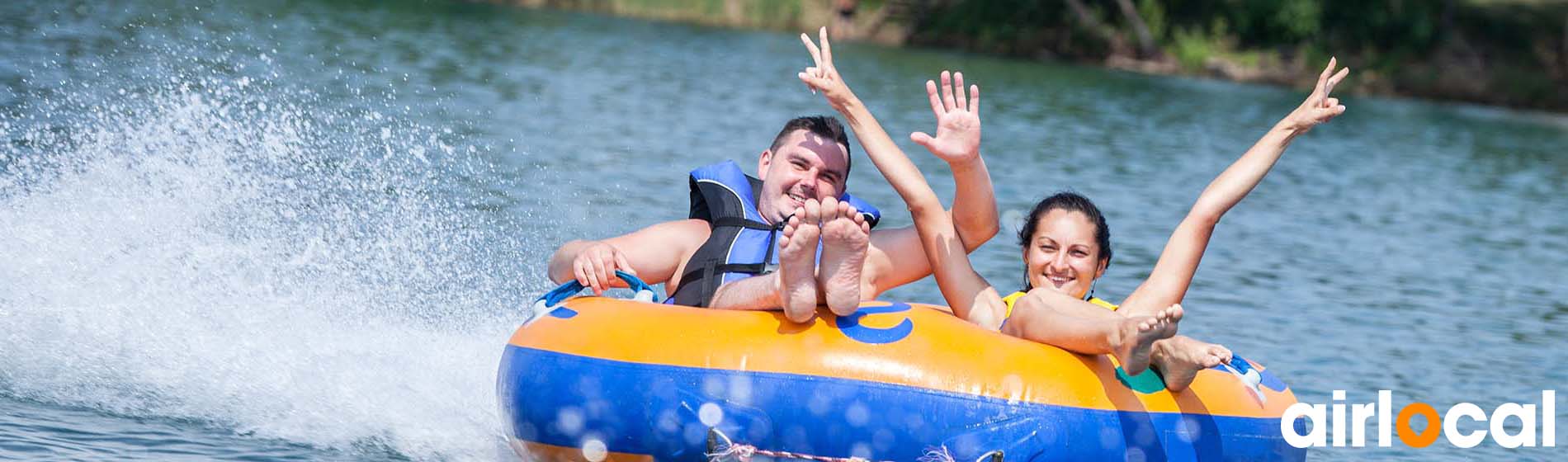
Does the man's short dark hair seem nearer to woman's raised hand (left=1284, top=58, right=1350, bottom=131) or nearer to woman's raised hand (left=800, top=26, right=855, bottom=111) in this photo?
woman's raised hand (left=800, top=26, right=855, bottom=111)

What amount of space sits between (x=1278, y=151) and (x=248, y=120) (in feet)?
25.6

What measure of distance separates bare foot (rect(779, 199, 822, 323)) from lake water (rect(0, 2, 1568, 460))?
1307 millimetres

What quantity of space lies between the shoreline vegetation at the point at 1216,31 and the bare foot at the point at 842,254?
29.8 m

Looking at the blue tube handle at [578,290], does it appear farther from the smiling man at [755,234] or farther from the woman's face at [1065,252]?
the woman's face at [1065,252]

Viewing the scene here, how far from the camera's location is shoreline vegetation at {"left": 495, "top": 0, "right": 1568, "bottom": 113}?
3484cm

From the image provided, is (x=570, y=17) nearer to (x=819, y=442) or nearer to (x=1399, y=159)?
(x=1399, y=159)

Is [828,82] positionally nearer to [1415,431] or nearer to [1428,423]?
[1415,431]

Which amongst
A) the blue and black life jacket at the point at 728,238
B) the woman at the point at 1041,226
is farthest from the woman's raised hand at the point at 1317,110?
the blue and black life jacket at the point at 728,238

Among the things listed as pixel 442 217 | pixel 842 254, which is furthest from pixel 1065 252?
pixel 442 217

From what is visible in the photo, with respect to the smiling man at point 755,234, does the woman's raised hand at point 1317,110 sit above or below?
above

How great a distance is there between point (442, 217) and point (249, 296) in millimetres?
2855

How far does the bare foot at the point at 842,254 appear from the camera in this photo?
15.0 feet

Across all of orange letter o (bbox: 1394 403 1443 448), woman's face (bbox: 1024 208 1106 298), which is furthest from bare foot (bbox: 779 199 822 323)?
orange letter o (bbox: 1394 403 1443 448)

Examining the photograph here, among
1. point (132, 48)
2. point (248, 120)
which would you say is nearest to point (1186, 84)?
point (132, 48)
